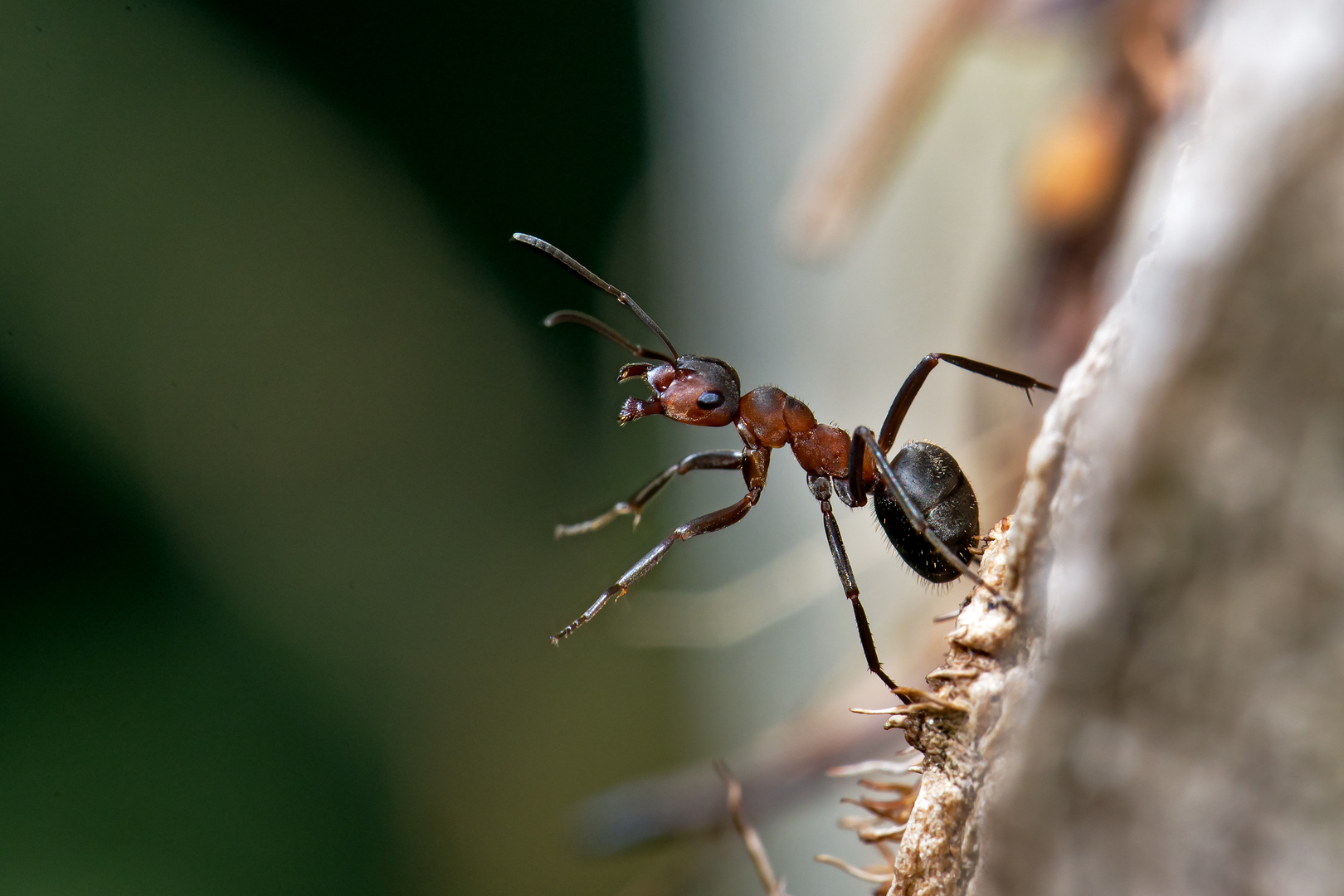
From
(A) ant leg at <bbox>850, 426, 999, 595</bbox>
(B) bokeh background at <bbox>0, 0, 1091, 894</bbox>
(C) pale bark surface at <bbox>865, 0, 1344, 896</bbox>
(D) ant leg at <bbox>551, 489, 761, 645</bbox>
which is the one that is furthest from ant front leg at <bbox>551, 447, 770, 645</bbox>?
(C) pale bark surface at <bbox>865, 0, 1344, 896</bbox>

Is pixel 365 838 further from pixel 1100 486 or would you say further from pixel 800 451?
pixel 1100 486

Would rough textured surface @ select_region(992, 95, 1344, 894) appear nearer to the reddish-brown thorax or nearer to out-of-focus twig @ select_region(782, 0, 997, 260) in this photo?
the reddish-brown thorax

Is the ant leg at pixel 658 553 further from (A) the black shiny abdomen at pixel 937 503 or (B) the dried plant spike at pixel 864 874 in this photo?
(B) the dried plant spike at pixel 864 874

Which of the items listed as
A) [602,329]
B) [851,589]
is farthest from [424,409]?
[851,589]

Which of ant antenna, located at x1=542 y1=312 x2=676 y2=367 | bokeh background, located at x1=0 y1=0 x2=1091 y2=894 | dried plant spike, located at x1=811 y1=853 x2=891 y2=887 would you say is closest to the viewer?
dried plant spike, located at x1=811 y1=853 x2=891 y2=887

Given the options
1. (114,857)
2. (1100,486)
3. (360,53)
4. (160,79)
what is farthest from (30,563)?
(1100,486)

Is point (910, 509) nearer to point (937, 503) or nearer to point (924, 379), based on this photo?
point (937, 503)
